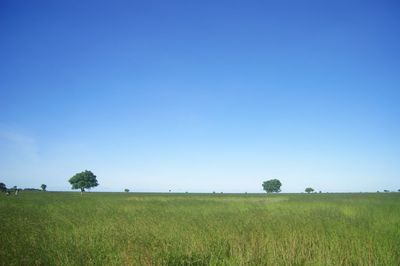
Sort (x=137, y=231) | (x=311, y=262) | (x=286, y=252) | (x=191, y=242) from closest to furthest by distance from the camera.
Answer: (x=311, y=262) → (x=286, y=252) → (x=191, y=242) → (x=137, y=231)

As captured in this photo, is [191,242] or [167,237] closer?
[191,242]

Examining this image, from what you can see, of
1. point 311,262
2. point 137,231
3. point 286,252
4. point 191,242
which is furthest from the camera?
point 137,231

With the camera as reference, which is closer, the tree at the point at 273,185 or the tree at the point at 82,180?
the tree at the point at 82,180

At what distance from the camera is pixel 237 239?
768 centimetres

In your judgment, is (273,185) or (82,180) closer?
(82,180)

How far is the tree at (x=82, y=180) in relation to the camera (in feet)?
297

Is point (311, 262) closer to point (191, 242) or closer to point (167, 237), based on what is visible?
point (191, 242)

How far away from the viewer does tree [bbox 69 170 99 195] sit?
90.6m

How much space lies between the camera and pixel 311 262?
5.96 meters

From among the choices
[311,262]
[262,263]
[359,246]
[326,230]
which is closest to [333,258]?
[311,262]

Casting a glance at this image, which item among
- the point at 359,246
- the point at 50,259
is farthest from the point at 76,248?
the point at 359,246

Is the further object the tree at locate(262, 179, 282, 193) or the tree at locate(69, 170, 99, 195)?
the tree at locate(262, 179, 282, 193)

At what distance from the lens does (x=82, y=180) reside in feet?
298

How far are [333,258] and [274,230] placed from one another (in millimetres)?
2832
